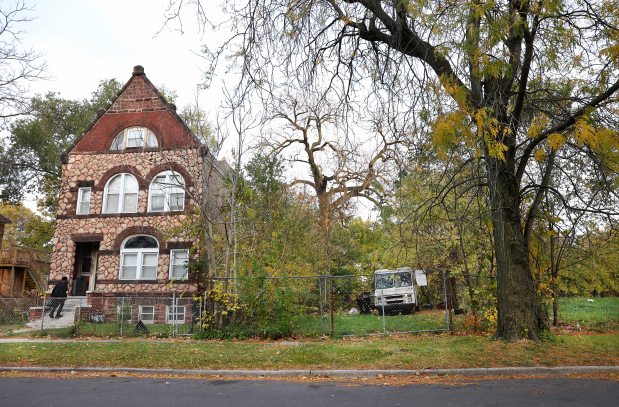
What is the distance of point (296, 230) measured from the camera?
2203 cm

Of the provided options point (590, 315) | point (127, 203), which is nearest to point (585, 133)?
point (590, 315)

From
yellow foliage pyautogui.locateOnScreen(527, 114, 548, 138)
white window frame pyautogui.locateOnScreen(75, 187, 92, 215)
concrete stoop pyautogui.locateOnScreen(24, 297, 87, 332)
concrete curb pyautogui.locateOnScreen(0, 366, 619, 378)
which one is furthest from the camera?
white window frame pyautogui.locateOnScreen(75, 187, 92, 215)

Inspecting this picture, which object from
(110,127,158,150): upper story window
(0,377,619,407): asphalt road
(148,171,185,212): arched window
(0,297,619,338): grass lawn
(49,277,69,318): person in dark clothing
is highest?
(110,127,158,150): upper story window

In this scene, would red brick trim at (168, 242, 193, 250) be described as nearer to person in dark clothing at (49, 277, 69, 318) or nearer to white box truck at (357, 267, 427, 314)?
person in dark clothing at (49, 277, 69, 318)

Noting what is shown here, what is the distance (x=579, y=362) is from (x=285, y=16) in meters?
8.75

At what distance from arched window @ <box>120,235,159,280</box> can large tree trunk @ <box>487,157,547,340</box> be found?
17908 millimetres

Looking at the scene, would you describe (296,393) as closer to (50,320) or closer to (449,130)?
(449,130)

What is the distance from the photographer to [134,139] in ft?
87.7

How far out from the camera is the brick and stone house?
25.2 meters

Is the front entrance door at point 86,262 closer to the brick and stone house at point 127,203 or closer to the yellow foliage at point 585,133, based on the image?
the brick and stone house at point 127,203

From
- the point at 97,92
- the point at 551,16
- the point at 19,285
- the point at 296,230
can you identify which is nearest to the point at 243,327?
the point at 296,230

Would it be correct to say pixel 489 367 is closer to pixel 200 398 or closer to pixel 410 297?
pixel 200 398

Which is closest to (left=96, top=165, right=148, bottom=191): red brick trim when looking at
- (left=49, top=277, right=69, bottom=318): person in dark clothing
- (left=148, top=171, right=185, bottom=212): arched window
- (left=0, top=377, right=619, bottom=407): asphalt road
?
(left=148, top=171, right=185, bottom=212): arched window

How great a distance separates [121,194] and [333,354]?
18325mm
